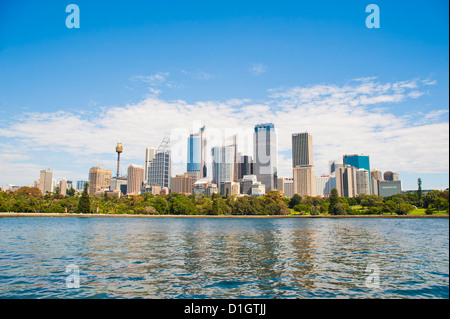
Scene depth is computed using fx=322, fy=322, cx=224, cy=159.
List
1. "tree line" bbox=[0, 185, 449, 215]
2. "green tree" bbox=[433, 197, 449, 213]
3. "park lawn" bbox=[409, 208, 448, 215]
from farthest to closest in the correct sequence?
"park lawn" bbox=[409, 208, 448, 215], "tree line" bbox=[0, 185, 449, 215], "green tree" bbox=[433, 197, 449, 213]

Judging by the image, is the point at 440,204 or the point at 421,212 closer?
the point at 440,204

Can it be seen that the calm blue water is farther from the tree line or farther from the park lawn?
the park lawn

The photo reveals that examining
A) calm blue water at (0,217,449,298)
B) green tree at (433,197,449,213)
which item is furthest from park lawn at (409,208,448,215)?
calm blue water at (0,217,449,298)

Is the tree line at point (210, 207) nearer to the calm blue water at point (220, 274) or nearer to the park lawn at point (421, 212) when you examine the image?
the park lawn at point (421, 212)

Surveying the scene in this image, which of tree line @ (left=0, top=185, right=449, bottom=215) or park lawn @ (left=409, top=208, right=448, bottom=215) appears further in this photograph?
park lawn @ (left=409, top=208, right=448, bottom=215)

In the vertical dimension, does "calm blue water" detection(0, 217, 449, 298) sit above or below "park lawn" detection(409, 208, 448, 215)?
above

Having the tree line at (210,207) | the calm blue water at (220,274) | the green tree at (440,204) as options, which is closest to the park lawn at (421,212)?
the tree line at (210,207)

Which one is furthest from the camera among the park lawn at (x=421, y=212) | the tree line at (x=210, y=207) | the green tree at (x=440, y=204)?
the park lawn at (x=421, y=212)

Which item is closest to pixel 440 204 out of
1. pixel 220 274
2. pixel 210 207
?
pixel 210 207

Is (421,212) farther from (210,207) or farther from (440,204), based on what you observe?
(210,207)

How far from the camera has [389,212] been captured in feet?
580

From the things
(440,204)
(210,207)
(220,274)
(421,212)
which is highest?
(220,274)
